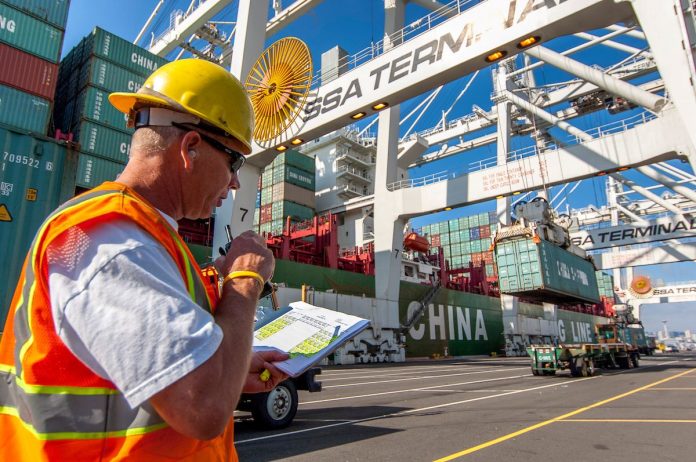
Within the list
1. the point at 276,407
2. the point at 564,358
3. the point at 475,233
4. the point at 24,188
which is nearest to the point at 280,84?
the point at 24,188

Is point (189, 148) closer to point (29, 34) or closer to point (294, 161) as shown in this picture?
point (29, 34)

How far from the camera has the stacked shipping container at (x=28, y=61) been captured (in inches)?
582

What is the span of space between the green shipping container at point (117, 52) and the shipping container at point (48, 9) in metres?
2.22

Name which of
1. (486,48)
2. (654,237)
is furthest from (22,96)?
(654,237)

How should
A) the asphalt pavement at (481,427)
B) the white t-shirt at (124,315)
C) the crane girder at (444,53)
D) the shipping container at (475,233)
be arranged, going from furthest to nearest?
the shipping container at (475,233), the crane girder at (444,53), the asphalt pavement at (481,427), the white t-shirt at (124,315)

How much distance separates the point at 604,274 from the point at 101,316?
7196cm

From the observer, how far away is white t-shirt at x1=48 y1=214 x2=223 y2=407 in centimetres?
83

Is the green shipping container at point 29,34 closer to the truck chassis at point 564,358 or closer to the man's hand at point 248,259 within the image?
the man's hand at point 248,259

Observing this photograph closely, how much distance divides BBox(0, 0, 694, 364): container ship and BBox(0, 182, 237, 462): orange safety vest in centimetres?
1094

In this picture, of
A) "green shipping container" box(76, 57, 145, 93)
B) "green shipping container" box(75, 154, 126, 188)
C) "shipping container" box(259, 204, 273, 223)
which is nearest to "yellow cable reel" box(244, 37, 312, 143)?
"green shipping container" box(75, 154, 126, 188)

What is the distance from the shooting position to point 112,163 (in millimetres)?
17906

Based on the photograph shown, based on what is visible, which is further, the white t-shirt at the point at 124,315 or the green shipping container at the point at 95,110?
the green shipping container at the point at 95,110

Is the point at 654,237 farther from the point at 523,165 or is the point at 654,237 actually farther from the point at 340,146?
the point at 340,146

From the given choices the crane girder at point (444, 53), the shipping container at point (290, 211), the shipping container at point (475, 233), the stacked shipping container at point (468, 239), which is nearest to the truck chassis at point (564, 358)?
the crane girder at point (444, 53)
